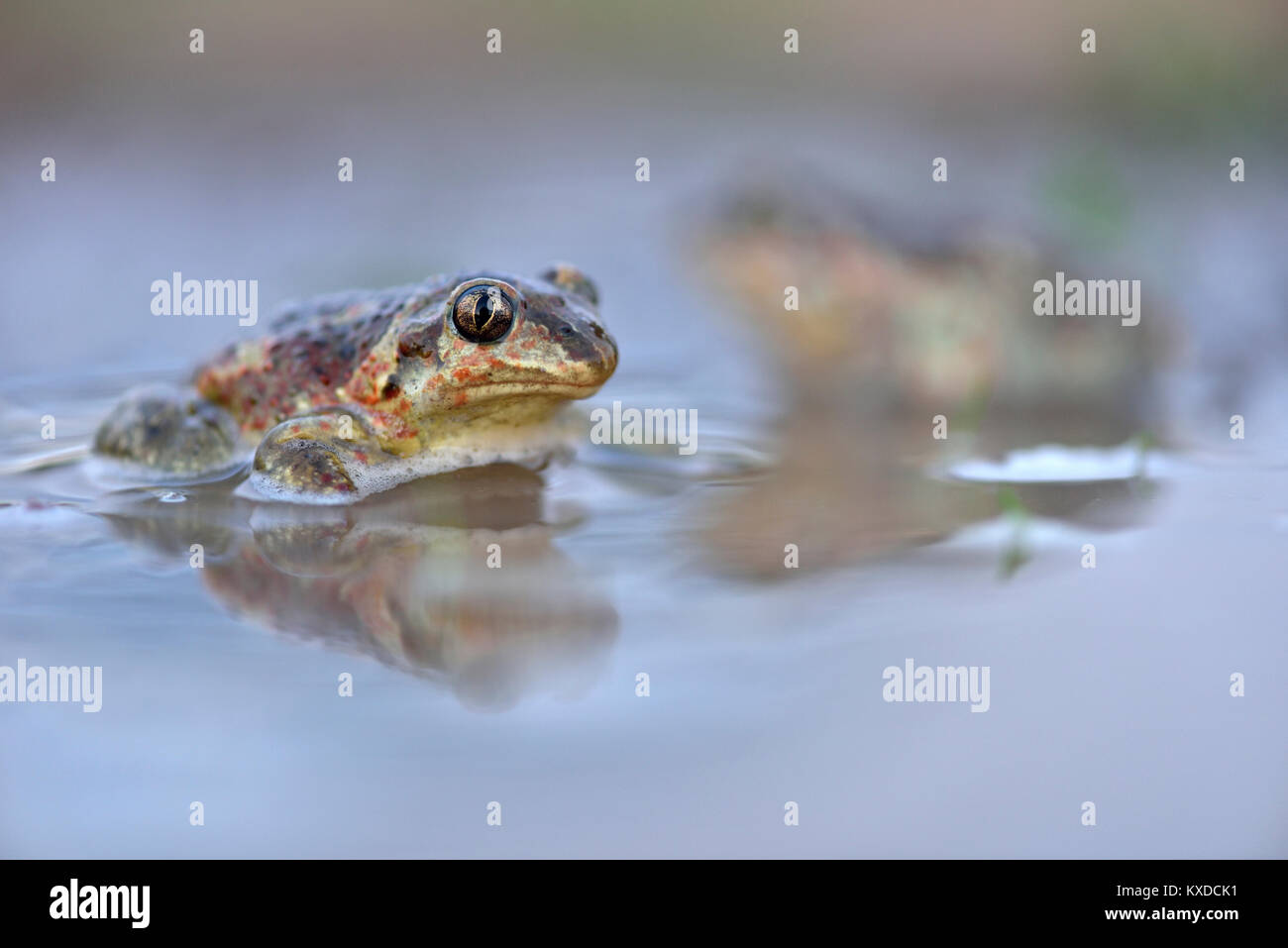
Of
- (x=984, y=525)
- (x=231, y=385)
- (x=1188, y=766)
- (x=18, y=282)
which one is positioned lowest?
(x=1188, y=766)

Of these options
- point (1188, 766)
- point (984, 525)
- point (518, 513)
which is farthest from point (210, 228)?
point (1188, 766)

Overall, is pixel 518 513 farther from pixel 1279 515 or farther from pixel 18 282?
pixel 18 282

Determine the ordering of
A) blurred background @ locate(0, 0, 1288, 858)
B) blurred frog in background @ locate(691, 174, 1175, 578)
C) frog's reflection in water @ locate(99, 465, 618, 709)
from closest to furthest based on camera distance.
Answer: blurred background @ locate(0, 0, 1288, 858)
frog's reflection in water @ locate(99, 465, 618, 709)
blurred frog in background @ locate(691, 174, 1175, 578)

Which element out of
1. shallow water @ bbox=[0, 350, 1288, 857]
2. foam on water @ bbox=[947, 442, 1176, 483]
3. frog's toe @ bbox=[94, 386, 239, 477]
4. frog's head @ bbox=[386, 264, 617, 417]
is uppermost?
frog's head @ bbox=[386, 264, 617, 417]

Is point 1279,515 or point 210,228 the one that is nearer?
point 1279,515

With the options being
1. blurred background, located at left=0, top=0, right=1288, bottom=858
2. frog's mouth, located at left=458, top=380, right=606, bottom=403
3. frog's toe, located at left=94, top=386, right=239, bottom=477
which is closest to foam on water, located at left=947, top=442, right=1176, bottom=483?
blurred background, located at left=0, top=0, right=1288, bottom=858

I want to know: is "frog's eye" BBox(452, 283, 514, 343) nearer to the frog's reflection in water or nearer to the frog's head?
the frog's head

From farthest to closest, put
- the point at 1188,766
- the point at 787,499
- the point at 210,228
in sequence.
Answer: the point at 210,228 < the point at 787,499 < the point at 1188,766
